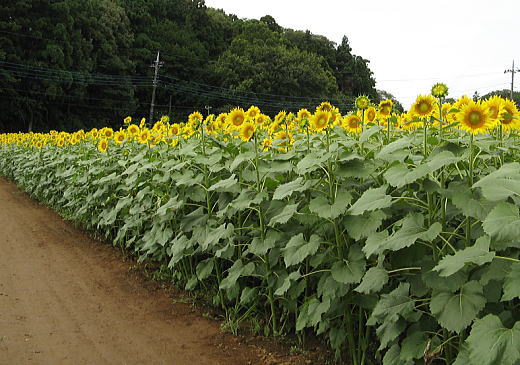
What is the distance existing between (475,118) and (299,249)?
3.62ft

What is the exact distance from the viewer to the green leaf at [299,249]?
2584 millimetres

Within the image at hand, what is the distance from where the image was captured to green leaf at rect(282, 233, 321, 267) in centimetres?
258

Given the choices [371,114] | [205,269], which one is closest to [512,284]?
[371,114]

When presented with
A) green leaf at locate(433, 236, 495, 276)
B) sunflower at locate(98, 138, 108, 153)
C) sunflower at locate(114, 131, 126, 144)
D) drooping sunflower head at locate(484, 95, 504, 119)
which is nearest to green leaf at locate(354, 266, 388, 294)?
green leaf at locate(433, 236, 495, 276)

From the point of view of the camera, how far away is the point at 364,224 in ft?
7.89

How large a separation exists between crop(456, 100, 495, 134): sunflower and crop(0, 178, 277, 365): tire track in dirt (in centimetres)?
189

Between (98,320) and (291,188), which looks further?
(98,320)

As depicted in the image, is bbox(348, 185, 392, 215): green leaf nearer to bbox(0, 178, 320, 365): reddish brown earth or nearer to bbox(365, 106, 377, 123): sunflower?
bbox(365, 106, 377, 123): sunflower

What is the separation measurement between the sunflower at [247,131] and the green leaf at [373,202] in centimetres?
133

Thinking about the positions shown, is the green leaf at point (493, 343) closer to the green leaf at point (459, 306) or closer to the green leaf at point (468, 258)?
the green leaf at point (459, 306)

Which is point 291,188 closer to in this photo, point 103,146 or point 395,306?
point 395,306

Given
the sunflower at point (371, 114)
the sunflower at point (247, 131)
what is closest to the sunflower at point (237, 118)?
the sunflower at point (247, 131)

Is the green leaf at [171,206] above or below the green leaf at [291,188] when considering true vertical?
below

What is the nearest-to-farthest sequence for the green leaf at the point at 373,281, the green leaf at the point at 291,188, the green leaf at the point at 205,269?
the green leaf at the point at 373,281
the green leaf at the point at 291,188
the green leaf at the point at 205,269
